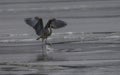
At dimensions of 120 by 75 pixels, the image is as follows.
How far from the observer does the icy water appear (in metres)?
10.2

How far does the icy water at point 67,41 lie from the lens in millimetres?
10168

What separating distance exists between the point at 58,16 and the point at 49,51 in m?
6.02

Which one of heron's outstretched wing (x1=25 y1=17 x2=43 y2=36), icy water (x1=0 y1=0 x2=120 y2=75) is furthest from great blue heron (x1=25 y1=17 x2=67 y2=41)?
icy water (x1=0 y1=0 x2=120 y2=75)

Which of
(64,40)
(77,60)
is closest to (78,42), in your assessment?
(64,40)

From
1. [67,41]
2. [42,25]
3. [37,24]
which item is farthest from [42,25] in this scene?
[67,41]

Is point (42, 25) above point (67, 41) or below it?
above

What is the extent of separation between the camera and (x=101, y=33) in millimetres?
14461

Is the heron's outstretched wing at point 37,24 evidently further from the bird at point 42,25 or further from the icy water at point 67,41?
the icy water at point 67,41

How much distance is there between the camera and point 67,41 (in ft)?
44.5

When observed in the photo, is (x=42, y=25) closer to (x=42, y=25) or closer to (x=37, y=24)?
(x=42, y=25)

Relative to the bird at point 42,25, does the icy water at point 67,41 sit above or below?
below

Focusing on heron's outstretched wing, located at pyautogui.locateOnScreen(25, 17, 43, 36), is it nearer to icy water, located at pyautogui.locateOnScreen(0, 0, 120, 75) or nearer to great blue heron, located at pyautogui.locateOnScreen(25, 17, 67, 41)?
great blue heron, located at pyautogui.locateOnScreen(25, 17, 67, 41)

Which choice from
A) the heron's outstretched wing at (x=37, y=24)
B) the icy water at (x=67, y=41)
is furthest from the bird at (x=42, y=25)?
the icy water at (x=67, y=41)

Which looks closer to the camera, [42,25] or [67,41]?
[42,25]
